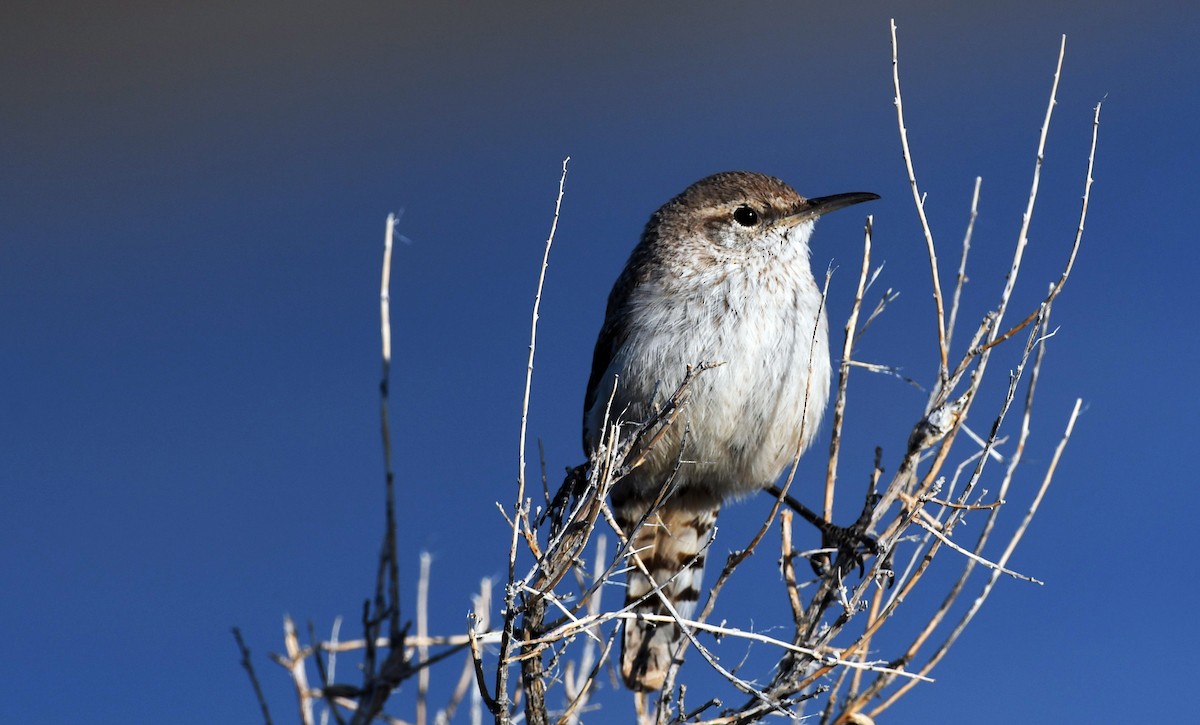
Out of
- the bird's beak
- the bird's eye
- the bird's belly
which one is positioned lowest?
the bird's belly

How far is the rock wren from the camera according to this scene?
329 centimetres

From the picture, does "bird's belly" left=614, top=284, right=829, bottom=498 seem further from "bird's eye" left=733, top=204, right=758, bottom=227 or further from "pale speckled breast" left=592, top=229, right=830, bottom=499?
"bird's eye" left=733, top=204, right=758, bottom=227

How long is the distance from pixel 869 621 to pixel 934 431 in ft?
1.69

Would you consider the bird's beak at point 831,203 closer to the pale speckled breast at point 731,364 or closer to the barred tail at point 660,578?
the pale speckled breast at point 731,364

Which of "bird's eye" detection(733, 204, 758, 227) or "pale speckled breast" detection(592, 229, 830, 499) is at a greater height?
"bird's eye" detection(733, 204, 758, 227)

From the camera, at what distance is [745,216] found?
153 inches

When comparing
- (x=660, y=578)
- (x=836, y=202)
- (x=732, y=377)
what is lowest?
(x=660, y=578)

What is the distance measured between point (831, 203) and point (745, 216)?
0.32m

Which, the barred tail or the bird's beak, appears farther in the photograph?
the bird's beak

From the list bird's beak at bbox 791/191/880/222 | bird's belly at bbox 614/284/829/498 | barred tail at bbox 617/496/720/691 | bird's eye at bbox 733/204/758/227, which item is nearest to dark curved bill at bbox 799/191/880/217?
bird's beak at bbox 791/191/880/222

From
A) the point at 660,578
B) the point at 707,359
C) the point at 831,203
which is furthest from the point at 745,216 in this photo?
the point at 660,578

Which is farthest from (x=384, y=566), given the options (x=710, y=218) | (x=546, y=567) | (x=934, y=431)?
(x=710, y=218)

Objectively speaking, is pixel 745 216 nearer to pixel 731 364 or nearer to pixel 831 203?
pixel 831 203

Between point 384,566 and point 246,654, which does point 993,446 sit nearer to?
point 384,566
